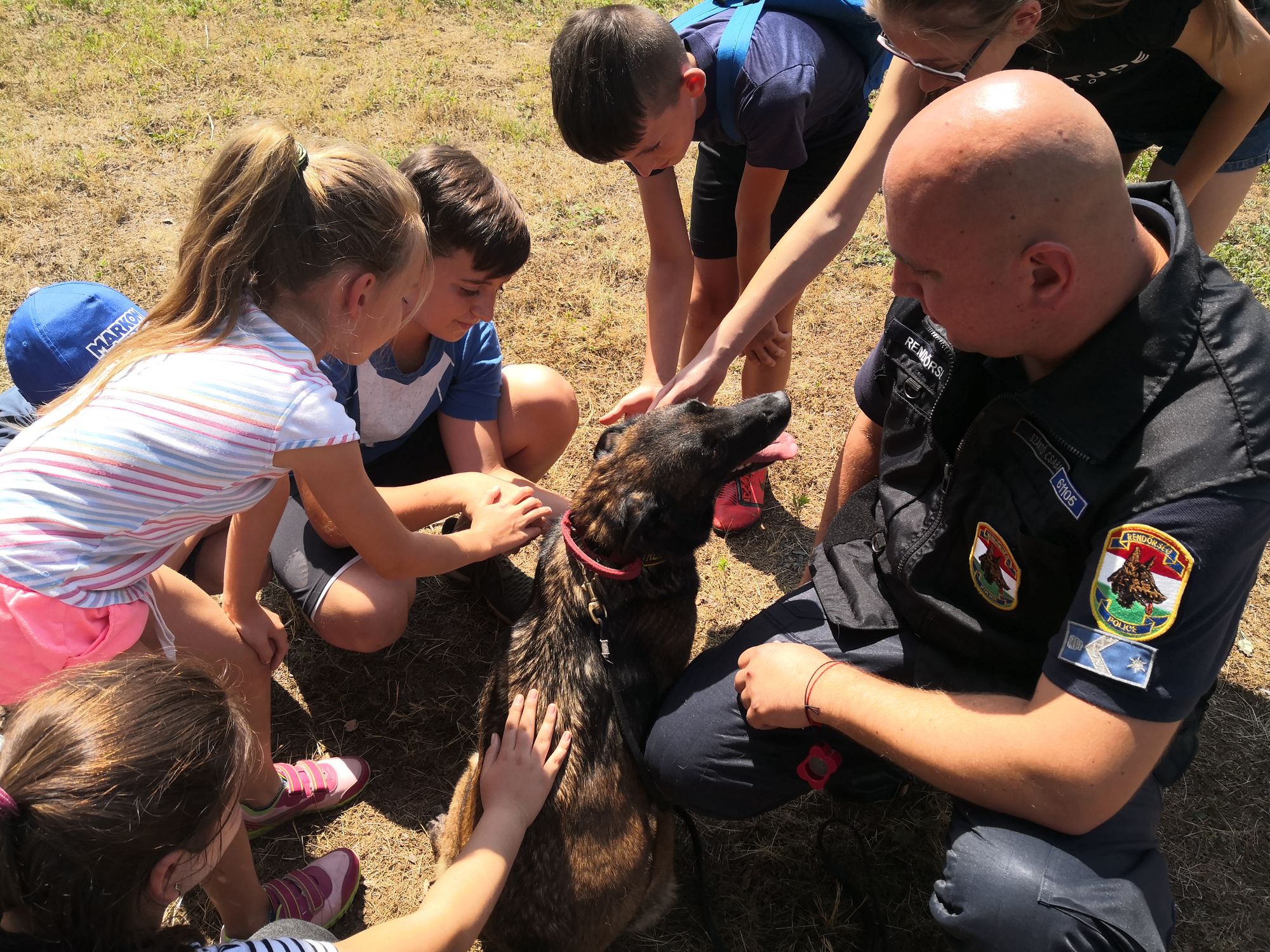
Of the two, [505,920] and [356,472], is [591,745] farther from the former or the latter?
[356,472]

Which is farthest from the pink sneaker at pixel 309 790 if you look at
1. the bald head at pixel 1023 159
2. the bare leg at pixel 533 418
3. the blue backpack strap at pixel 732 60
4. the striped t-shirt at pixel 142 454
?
the blue backpack strap at pixel 732 60

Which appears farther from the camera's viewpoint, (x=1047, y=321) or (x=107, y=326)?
(x=107, y=326)

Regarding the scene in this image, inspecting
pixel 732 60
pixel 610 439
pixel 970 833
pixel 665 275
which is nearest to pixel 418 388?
pixel 610 439

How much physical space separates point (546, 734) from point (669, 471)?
1.14m

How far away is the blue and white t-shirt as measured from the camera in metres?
3.72

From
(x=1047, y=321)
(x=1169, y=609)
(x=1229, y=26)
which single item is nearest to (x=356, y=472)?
(x=1047, y=321)

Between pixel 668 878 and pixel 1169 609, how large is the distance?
6.69 ft

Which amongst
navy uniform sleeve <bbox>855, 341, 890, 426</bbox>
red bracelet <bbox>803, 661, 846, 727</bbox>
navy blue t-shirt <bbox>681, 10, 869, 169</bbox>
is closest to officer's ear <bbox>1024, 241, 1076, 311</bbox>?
navy uniform sleeve <bbox>855, 341, 890, 426</bbox>

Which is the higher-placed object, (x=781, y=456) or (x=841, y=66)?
(x=841, y=66)

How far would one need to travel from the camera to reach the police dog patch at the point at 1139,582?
83.2 inches

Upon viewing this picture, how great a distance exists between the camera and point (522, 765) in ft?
9.29

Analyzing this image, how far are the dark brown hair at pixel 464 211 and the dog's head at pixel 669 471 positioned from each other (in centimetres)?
92

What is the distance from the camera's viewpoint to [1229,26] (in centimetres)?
317

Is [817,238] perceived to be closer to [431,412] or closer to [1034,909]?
[431,412]
